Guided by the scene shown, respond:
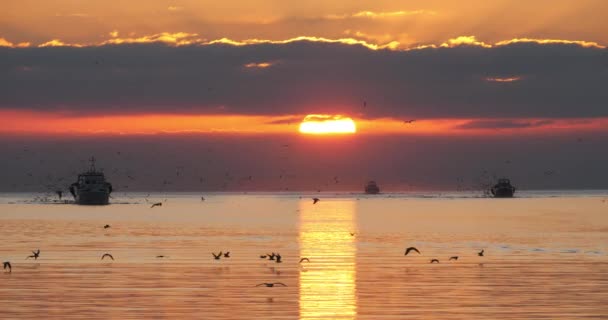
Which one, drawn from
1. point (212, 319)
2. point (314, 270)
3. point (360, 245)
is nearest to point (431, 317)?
point (212, 319)

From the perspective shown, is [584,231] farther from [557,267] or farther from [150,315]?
[150,315]

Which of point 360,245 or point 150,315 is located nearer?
point 150,315

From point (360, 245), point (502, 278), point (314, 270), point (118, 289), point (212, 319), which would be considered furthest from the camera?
point (360, 245)

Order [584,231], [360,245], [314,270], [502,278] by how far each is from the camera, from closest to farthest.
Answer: [502,278] → [314,270] → [360,245] → [584,231]

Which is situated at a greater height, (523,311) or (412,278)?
(412,278)

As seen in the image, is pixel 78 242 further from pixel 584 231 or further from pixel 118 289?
pixel 584 231

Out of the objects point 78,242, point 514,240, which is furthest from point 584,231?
point 78,242

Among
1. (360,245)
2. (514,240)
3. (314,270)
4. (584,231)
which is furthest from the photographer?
(584,231)

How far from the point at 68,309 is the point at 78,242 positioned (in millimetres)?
58530

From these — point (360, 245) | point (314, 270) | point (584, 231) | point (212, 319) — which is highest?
point (584, 231)

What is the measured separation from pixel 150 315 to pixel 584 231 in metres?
95.7

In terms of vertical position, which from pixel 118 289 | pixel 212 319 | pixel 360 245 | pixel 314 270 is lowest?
pixel 212 319

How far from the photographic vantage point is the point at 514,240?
11488cm

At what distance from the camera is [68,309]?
166 ft
